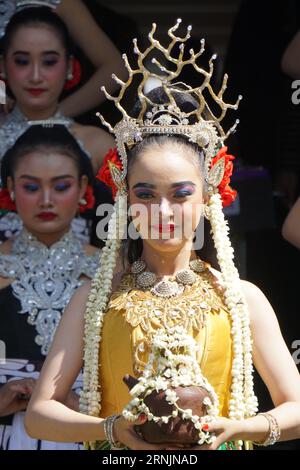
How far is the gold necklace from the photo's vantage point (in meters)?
3.66

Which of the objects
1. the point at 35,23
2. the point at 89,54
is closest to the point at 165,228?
the point at 35,23

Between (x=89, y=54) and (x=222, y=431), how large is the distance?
104 inches

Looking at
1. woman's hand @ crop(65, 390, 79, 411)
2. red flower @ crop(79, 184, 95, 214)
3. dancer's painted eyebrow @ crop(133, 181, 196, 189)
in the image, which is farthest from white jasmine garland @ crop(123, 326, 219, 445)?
red flower @ crop(79, 184, 95, 214)

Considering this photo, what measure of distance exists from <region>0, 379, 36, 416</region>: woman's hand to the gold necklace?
1.00 meters

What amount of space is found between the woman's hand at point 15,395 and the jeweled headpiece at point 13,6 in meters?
1.68

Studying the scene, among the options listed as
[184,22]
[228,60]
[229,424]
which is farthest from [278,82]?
[229,424]

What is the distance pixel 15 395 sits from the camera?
4566mm

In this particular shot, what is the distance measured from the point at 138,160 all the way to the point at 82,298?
1.43ft

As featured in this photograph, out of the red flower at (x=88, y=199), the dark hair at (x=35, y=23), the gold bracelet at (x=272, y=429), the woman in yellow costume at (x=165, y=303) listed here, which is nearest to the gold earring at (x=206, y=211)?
the woman in yellow costume at (x=165, y=303)

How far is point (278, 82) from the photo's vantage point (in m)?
5.88

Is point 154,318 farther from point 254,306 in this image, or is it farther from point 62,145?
point 62,145

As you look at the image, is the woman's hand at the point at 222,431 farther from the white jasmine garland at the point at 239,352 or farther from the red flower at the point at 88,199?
the red flower at the point at 88,199

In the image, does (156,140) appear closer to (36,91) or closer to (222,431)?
(222,431)

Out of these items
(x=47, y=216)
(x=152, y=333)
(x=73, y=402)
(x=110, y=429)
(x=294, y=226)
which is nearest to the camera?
(x=110, y=429)
